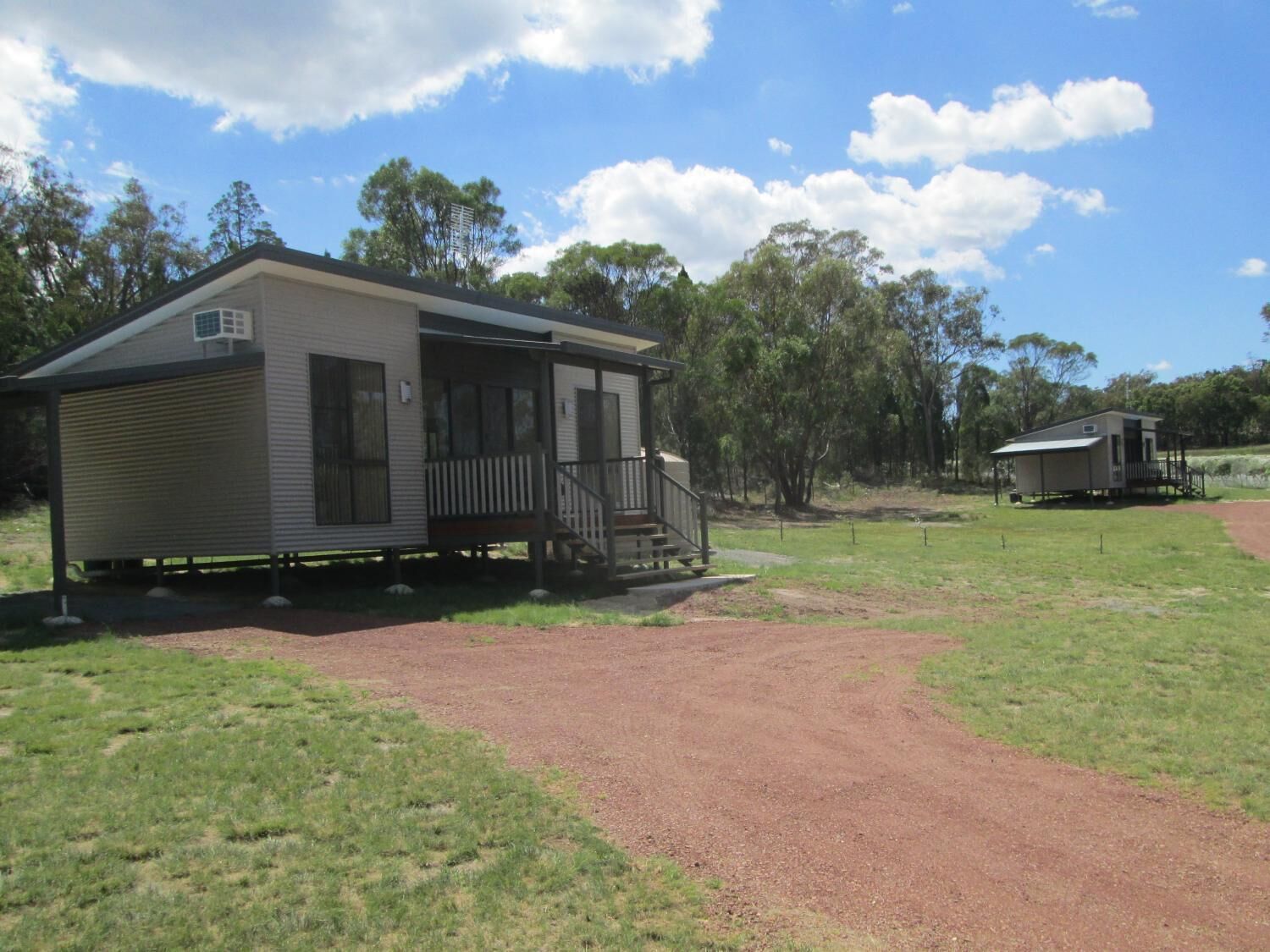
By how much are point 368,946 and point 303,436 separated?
959 centimetres

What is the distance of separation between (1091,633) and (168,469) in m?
11.5

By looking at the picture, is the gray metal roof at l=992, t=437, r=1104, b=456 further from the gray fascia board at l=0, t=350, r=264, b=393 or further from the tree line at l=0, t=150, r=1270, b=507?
the gray fascia board at l=0, t=350, r=264, b=393

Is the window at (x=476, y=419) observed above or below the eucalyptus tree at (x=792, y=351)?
below

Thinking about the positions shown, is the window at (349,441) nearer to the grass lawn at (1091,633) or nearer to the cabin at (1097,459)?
the grass lawn at (1091,633)

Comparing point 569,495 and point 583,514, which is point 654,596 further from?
point 569,495

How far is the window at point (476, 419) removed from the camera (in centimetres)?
1478

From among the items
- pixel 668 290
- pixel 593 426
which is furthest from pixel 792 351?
pixel 593 426

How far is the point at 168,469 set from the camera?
13.2m

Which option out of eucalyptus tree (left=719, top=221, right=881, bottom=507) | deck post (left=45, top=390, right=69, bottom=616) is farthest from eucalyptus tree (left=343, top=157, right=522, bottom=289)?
deck post (left=45, top=390, right=69, bottom=616)

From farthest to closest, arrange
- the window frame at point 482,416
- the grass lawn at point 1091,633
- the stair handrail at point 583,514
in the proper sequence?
the window frame at point 482,416 → the stair handrail at point 583,514 → the grass lawn at point 1091,633

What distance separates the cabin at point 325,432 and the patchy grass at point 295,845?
234 inches

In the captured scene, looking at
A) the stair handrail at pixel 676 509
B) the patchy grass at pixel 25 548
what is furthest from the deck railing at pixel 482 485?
the patchy grass at pixel 25 548

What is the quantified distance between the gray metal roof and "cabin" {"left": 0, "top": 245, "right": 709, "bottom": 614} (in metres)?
31.1

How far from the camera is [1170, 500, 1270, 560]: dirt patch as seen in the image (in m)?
21.8
